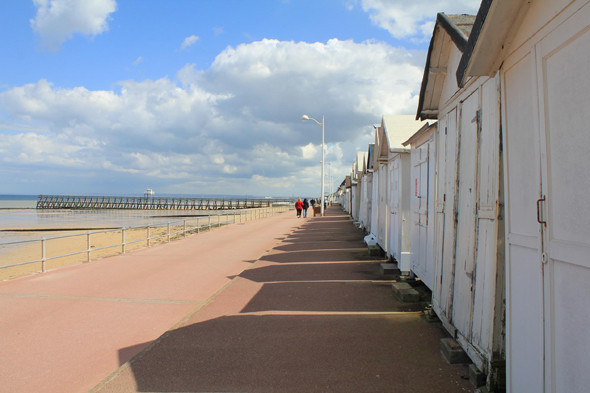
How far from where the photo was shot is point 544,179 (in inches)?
98.3

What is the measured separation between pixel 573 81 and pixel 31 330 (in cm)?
663

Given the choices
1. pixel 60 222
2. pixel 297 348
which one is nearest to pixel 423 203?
pixel 297 348

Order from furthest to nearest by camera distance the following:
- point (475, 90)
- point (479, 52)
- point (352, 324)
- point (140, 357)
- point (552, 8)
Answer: point (352, 324), point (140, 357), point (475, 90), point (479, 52), point (552, 8)

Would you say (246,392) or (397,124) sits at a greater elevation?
(397,124)

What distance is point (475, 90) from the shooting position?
397cm

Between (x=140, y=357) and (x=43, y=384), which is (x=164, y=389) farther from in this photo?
(x=43, y=384)

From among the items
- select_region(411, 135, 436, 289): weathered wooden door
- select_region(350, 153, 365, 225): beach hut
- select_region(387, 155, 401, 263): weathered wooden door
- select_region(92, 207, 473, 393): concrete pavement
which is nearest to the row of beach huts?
select_region(92, 207, 473, 393): concrete pavement

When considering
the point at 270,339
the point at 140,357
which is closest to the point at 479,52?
the point at 270,339

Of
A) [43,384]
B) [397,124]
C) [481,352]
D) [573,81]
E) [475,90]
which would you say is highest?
[397,124]

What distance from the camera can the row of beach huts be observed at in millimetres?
2213

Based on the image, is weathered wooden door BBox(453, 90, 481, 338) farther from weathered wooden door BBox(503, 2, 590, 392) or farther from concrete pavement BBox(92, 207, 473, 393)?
weathered wooden door BBox(503, 2, 590, 392)

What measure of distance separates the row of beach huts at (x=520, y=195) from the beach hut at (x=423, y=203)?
117cm

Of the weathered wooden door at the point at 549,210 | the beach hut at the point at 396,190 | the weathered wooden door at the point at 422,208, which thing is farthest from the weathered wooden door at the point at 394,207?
the weathered wooden door at the point at 549,210

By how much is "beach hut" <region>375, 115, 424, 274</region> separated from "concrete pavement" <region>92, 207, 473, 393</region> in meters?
1.39
